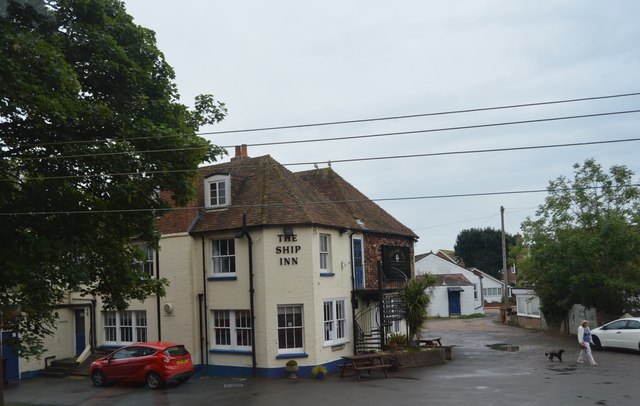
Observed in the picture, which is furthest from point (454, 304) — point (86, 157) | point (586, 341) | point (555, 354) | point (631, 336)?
point (86, 157)

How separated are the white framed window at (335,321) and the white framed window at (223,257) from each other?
4087mm

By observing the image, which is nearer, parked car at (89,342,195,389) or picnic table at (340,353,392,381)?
parked car at (89,342,195,389)

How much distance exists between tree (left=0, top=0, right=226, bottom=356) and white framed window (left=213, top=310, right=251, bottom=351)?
752 cm

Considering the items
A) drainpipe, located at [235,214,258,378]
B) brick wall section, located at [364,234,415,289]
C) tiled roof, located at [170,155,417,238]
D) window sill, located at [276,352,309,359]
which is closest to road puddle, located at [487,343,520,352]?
brick wall section, located at [364,234,415,289]

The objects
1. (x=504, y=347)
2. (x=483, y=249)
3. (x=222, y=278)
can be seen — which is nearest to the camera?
(x=222, y=278)

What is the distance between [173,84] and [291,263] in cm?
894

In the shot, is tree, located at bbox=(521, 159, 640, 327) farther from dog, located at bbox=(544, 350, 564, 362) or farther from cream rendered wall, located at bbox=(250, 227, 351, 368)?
cream rendered wall, located at bbox=(250, 227, 351, 368)

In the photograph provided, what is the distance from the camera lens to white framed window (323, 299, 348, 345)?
25.5 meters

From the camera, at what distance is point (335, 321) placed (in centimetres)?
2584

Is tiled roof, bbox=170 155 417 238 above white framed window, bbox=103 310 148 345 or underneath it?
above

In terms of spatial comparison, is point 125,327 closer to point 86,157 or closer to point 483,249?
point 86,157

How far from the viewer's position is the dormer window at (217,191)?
2644 centimetres

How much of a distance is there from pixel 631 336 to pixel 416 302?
9.01m

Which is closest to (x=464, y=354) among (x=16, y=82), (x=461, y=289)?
(x=16, y=82)
